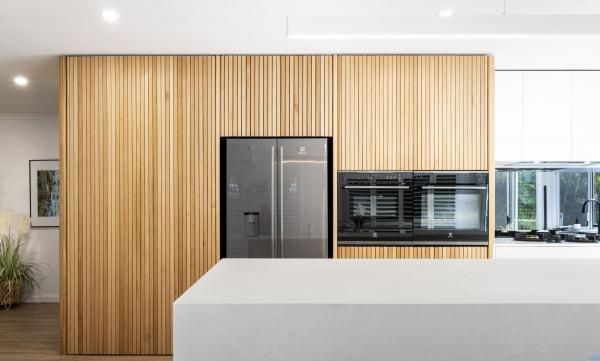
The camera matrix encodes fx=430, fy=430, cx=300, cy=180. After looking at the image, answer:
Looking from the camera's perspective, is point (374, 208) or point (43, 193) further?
point (43, 193)

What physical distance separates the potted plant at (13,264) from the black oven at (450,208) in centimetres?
497

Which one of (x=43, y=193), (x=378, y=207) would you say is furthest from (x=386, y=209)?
(x=43, y=193)

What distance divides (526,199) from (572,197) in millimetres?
506

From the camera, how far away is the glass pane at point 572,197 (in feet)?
15.5

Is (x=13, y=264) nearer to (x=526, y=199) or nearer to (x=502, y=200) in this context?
(x=502, y=200)

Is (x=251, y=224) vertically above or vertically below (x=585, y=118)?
below

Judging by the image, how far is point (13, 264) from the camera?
550cm

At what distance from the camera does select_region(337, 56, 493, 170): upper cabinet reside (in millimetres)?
3613

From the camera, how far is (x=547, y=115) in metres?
3.94

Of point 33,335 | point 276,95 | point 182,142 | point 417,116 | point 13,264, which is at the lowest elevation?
point 33,335

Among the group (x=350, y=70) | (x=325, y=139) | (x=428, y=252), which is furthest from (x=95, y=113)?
(x=428, y=252)

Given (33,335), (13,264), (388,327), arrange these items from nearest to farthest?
1. (388,327)
2. (33,335)
3. (13,264)

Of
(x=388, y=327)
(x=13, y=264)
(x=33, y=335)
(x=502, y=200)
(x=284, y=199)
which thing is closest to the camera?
(x=388, y=327)

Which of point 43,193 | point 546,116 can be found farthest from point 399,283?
point 43,193
